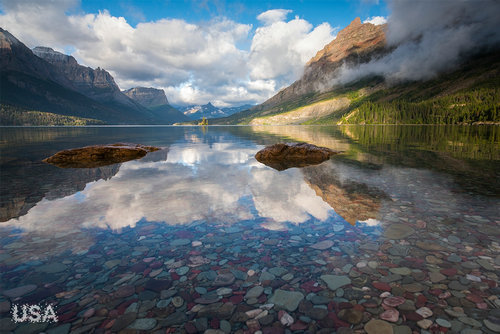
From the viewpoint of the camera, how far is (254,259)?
235 inches

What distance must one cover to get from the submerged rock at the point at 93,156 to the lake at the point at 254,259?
9.43 meters

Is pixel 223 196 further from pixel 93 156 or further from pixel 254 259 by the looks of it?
pixel 93 156

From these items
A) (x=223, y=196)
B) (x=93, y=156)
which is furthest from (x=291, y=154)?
(x=93, y=156)

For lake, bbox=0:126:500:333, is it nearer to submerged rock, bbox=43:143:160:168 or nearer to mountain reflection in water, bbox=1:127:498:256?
mountain reflection in water, bbox=1:127:498:256

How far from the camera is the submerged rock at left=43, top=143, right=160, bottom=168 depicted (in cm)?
2109

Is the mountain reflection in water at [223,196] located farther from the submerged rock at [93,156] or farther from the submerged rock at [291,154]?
the submerged rock at [291,154]

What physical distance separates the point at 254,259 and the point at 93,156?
2342cm

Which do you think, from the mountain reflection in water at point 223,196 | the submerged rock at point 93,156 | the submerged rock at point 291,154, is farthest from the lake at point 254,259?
the submerged rock at point 291,154

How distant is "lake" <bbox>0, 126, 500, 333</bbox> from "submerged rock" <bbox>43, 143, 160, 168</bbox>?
30.9 ft

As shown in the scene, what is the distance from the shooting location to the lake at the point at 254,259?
13.5 ft

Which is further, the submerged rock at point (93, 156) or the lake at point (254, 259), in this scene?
the submerged rock at point (93, 156)

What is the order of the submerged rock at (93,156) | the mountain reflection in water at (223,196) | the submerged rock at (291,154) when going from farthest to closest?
1. the submerged rock at (291,154)
2. the submerged rock at (93,156)
3. the mountain reflection in water at (223,196)

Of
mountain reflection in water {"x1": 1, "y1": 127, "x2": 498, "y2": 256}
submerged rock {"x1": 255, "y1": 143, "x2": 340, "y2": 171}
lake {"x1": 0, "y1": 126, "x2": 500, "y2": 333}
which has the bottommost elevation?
lake {"x1": 0, "y1": 126, "x2": 500, "y2": 333}

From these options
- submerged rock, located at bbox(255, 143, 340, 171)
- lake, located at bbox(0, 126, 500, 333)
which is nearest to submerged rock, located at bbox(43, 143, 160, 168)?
lake, located at bbox(0, 126, 500, 333)
